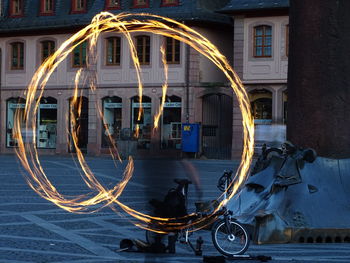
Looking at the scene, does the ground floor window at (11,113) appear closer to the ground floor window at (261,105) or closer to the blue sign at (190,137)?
the blue sign at (190,137)

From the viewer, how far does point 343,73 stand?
12016mm

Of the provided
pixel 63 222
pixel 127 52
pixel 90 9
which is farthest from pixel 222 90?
pixel 63 222

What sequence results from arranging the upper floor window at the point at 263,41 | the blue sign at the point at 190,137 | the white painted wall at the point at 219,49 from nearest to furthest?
the upper floor window at the point at 263,41, the blue sign at the point at 190,137, the white painted wall at the point at 219,49

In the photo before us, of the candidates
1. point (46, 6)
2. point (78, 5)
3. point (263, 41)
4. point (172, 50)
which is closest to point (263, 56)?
point (263, 41)

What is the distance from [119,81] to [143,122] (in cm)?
251

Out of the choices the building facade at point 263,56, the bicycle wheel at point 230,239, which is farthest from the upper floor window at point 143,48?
the bicycle wheel at point 230,239

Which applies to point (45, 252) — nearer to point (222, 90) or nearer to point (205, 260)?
point (205, 260)

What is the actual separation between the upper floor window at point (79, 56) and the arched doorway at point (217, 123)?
22.9 ft

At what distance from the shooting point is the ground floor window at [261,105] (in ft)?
128

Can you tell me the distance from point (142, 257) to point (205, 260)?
789mm

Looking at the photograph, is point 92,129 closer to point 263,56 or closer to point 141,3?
point 141,3

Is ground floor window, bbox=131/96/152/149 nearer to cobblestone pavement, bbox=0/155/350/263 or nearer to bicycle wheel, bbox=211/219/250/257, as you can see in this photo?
cobblestone pavement, bbox=0/155/350/263

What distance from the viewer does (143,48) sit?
4175cm

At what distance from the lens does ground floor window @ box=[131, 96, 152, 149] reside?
134ft
